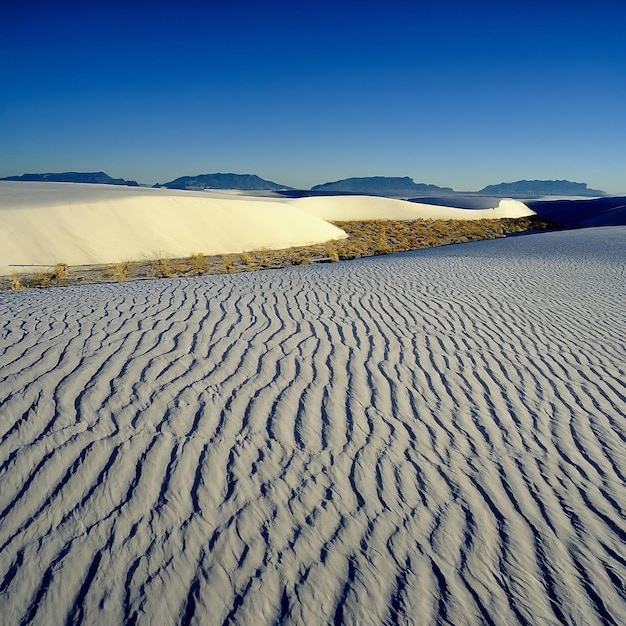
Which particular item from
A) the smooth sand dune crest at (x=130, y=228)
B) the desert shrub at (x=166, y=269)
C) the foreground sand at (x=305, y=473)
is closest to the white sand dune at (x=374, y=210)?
the smooth sand dune crest at (x=130, y=228)

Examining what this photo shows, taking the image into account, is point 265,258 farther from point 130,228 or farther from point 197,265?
point 130,228

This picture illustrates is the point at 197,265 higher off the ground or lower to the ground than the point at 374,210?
higher

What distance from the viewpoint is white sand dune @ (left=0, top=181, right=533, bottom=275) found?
55.2 ft

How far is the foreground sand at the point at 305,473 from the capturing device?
2.60 m

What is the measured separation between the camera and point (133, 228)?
20000 mm

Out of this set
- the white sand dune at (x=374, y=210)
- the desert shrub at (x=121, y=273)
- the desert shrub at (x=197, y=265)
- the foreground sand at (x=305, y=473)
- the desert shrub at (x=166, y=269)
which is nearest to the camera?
the foreground sand at (x=305, y=473)

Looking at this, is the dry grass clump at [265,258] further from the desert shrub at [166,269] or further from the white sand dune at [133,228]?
the white sand dune at [133,228]

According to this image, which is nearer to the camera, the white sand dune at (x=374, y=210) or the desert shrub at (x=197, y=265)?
the desert shrub at (x=197, y=265)

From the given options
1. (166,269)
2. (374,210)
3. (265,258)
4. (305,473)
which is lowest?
(374,210)

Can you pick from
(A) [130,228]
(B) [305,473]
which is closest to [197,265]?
(A) [130,228]

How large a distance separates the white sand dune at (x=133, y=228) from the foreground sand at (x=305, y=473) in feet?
36.8

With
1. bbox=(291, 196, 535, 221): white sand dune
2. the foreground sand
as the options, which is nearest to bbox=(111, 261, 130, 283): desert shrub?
the foreground sand

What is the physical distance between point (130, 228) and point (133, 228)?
131mm

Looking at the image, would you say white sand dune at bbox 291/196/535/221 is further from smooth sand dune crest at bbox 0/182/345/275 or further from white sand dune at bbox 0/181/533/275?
smooth sand dune crest at bbox 0/182/345/275
